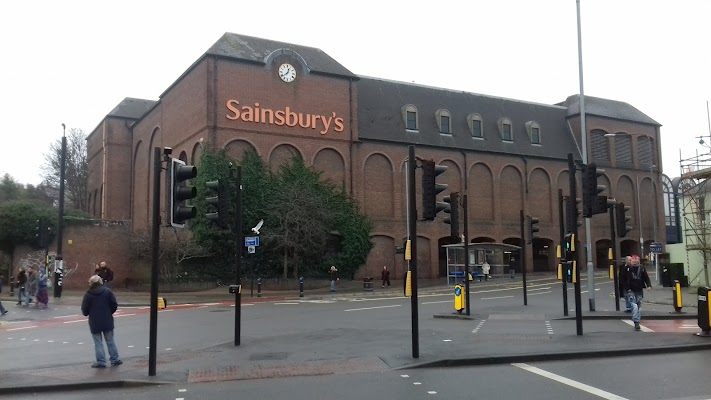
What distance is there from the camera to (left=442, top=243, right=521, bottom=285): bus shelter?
43375mm

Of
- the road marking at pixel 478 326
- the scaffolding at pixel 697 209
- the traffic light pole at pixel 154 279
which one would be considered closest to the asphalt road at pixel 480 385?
the traffic light pole at pixel 154 279

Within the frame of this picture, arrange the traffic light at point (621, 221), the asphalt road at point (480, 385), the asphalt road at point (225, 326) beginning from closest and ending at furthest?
the asphalt road at point (480, 385) < the asphalt road at point (225, 326) < the traffic light at point (621, 221)

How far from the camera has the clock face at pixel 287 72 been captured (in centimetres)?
4409

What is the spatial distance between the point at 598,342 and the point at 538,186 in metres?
46.8

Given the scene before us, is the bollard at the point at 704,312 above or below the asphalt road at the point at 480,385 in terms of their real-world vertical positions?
above

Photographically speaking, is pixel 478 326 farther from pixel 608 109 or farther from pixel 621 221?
pixel 608 109

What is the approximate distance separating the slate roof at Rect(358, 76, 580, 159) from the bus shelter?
34.7ft

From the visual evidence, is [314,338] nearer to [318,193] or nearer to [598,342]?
[598,342]

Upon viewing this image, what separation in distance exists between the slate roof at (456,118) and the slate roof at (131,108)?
2249 centimetres

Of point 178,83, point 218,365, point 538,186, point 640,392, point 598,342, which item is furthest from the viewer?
point 538,186

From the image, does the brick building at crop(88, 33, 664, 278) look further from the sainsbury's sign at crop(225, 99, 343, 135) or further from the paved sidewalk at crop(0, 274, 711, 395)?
the paved sidewalk at crop(0, 274, 711, 395)

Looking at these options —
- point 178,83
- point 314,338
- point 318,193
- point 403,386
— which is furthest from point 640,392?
point 178,83

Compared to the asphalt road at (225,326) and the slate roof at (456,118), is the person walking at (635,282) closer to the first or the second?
the asphalt road at (225,326)

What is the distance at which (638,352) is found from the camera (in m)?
11.9
